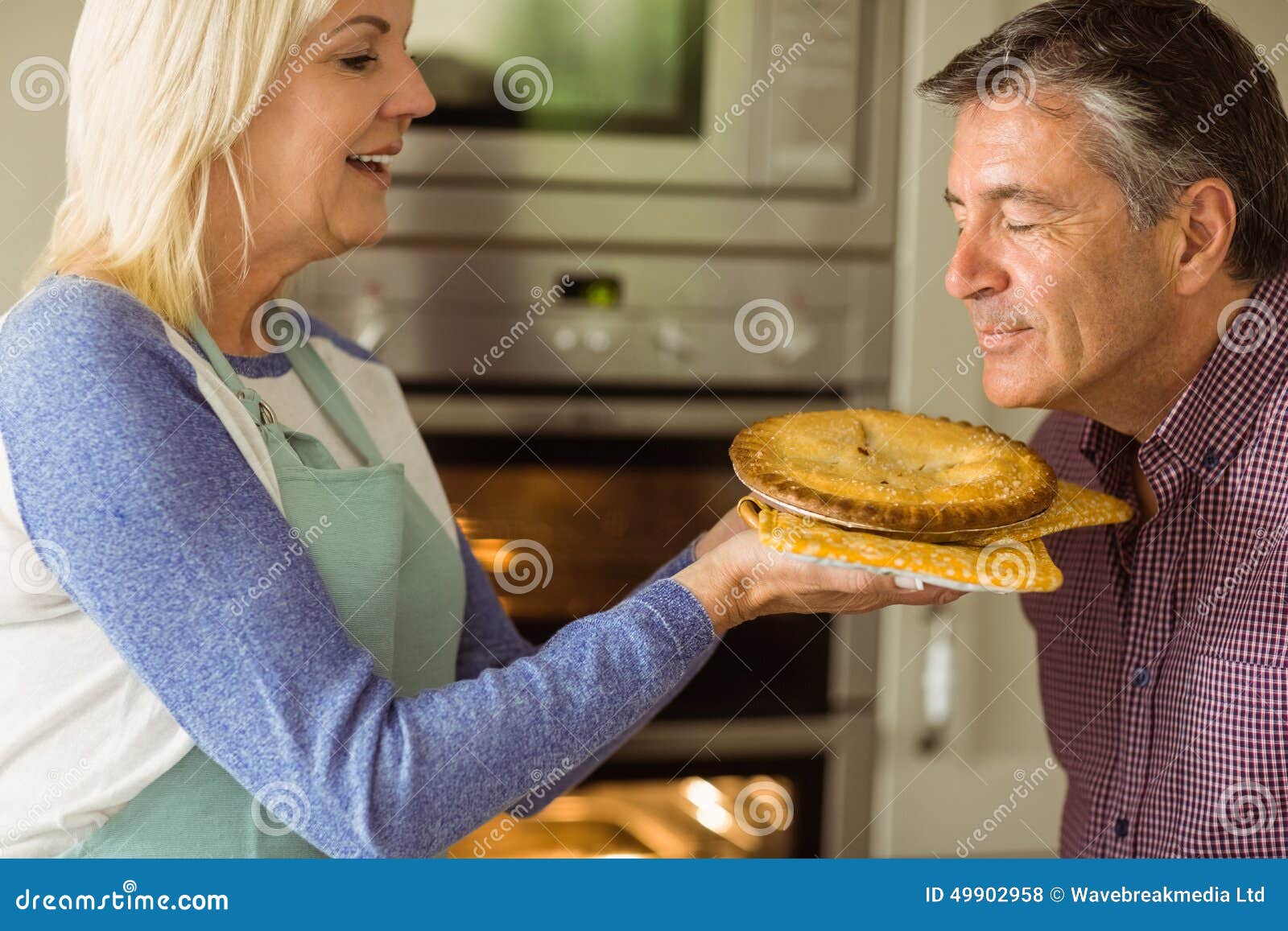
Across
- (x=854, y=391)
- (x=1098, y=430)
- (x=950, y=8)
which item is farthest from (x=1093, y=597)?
(x=950, y=8)

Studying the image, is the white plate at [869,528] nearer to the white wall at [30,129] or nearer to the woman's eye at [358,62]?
the woman's eye at [358,62]

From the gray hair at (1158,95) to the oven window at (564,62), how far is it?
2.36ft

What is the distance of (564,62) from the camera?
1.77 meters

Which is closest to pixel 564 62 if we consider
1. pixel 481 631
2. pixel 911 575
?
pixel 481 631

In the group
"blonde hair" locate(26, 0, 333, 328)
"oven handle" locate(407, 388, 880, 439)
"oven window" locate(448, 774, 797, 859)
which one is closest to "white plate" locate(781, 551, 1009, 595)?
"blonde hair" locate(26, 0, 333, 328)

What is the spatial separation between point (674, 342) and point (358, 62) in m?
0.88

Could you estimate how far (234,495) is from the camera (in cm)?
86

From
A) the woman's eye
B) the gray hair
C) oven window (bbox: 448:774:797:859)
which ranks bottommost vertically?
oven window (bbox: 448:774:797:859)

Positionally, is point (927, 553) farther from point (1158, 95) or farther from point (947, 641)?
point (947, 641)

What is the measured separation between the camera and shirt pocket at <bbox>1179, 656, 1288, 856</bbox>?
3.43ft

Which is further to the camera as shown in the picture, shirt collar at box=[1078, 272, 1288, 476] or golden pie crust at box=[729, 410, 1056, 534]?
shirt collar at box=[1078, 272, 1288, 476]

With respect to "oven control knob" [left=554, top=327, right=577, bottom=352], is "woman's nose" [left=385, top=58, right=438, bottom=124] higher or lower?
higher

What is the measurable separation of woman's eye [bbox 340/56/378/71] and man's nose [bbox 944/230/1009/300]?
581 millimetres

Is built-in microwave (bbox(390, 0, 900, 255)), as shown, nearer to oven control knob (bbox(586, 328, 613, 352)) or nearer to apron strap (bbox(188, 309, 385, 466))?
oven control knob (bbox(586, 328, 613, 352))
